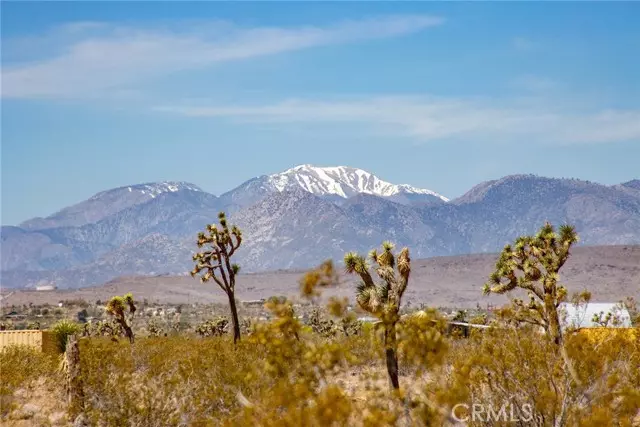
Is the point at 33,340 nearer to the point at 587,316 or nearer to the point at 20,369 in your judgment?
the point at 20,369

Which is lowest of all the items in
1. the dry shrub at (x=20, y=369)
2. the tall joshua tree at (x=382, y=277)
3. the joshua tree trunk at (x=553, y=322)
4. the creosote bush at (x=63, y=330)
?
the dry shrub at (x=20, y=369)

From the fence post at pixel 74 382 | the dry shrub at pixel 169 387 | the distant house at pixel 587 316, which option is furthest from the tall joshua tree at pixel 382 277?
the fence post at pixel 74 382

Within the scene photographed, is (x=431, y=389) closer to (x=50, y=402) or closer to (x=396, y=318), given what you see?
(x=396, y=318)

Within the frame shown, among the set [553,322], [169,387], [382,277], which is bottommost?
[169,387]

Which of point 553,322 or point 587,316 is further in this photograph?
point 587,316

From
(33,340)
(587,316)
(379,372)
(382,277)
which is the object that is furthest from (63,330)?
(587,316)

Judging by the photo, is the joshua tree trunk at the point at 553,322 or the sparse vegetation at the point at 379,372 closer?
the sparse vegetation at the point at 379,372

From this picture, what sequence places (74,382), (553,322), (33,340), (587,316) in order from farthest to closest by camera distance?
1. (587,316)
2. (33,340)
3. (74,382)
4. (553,322)

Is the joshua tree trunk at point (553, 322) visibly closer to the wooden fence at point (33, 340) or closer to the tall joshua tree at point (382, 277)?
the tall joshua tree at point (382, 277)

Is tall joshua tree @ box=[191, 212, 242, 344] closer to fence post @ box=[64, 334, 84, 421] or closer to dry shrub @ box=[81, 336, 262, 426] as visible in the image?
dry shrub @ box=[81, 336, 262, 426]

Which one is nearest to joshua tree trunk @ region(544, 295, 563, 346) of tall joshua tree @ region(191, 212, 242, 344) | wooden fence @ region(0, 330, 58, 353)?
tall joshua tree @ region(191, 212, 242, 344)

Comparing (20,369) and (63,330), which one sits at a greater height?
(63,330)

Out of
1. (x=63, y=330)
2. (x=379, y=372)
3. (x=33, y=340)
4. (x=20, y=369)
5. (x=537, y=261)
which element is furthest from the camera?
(x=33, y=340)

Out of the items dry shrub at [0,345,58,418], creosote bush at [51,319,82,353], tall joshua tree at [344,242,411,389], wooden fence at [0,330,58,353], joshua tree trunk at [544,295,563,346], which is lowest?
dry shrub at [0,345,58,418]
